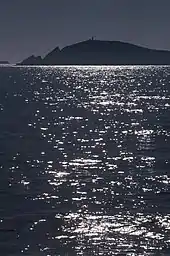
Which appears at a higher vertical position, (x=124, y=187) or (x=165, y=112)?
(x=165, y=112)

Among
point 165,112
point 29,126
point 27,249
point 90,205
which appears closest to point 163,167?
point 90,205

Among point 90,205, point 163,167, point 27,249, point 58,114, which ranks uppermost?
point 58,114

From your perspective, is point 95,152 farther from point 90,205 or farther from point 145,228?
point 145,228

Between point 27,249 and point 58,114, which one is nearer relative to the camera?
point 27,249

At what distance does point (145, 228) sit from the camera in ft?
107

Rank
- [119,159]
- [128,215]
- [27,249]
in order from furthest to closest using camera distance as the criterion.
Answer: [119,159] < [128,215] < [27,249]

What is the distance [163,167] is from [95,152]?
986 centimetres

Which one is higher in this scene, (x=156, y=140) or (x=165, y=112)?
(x=165, y=112)

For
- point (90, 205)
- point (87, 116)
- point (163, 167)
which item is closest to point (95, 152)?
point (163, 167)

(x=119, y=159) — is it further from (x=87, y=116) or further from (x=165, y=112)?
(x=165, y=112)

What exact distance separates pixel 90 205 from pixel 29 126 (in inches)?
1931

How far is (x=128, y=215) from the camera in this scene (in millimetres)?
35062

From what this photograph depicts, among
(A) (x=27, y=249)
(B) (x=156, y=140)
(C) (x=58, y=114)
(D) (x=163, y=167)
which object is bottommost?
(A) (x=27, y=249)

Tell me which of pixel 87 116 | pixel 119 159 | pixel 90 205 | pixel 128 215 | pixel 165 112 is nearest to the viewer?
pixel 128 215
